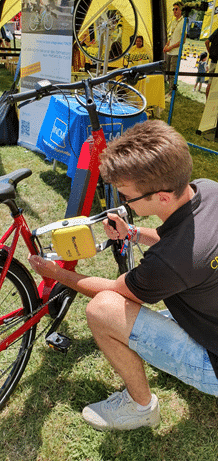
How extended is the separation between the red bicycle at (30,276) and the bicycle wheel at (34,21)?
3225mm

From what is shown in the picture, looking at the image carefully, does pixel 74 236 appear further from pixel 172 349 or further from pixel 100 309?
pixel 172 349

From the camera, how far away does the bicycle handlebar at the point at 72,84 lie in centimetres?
180

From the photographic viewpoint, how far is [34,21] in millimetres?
4504

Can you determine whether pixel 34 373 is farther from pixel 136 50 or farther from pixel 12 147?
pixel 136 50

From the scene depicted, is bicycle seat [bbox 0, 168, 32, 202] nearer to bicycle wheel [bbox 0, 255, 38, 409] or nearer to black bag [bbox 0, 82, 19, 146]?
bicycle wheel [bbox 0, 255, 38, 409]

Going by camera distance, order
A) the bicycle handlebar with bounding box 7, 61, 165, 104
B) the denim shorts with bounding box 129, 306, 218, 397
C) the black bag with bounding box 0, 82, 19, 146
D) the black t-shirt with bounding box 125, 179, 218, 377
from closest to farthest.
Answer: the black t-shirt with bounding box 125, 179, 218, 377 < the denim shorts with bounding box 129, 306, 218, 397 < the bicycle handlebar with bounding box 7, 61, 165, 104 < the black bag with bounding box 0, 82, 19, 146

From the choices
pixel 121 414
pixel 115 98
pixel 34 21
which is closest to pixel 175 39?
pixel 34 21

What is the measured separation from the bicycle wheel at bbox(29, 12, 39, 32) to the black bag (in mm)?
1037

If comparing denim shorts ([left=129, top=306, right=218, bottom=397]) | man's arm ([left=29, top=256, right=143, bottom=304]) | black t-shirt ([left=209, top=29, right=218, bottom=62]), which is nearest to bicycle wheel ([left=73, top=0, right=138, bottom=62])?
black t-shirt ([left=209, top=29, right=218, bottom=62])

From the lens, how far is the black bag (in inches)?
198

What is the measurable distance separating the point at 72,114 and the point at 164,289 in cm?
276

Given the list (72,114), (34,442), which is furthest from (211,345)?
(72,114)

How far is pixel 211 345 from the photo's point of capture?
140 cm

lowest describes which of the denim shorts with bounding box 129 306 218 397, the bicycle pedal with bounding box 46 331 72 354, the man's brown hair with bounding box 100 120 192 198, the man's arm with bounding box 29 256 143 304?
the bicycle pedal with bounding box 46 331 72 354
